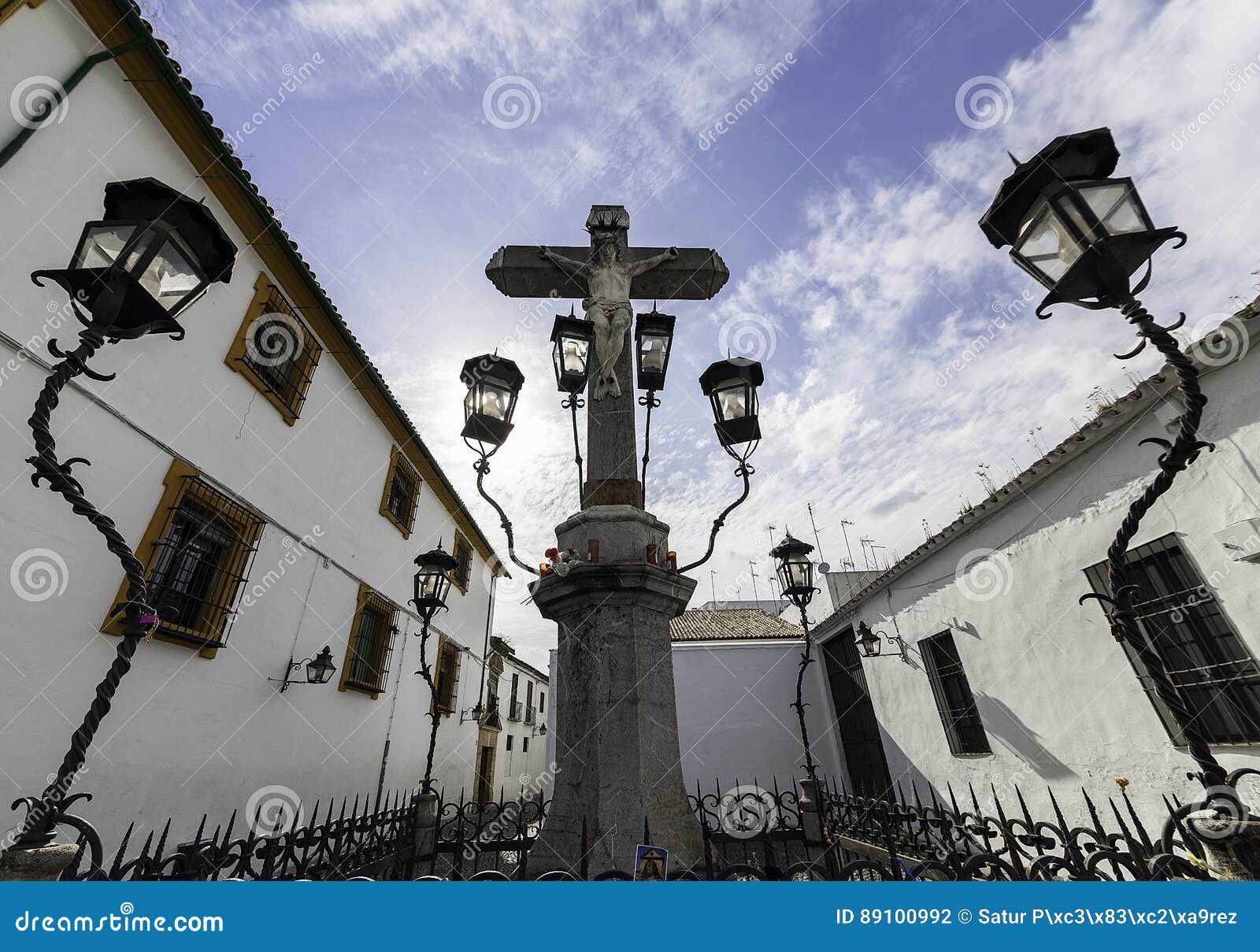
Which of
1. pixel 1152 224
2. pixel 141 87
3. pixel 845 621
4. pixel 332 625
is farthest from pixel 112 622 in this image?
pixel 845 621

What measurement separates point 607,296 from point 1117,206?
11.2 feet

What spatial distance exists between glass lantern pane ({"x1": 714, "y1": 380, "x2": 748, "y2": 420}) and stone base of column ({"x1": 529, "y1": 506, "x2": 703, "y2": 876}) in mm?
1205

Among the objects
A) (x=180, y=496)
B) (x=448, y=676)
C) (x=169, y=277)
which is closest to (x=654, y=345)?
(x=169, y=277)

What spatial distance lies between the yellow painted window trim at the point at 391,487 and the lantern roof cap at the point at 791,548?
8.02 metres

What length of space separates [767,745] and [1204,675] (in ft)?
35.4

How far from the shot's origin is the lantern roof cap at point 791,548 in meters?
6.79

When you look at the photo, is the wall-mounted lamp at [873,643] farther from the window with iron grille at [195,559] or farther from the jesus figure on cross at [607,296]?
the window with iron grille at [195,559]

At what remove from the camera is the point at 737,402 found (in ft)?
13.4

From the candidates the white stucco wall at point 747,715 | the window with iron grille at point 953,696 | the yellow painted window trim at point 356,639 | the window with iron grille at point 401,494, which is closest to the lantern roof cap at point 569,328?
the yellow painted window trim at point 356,639

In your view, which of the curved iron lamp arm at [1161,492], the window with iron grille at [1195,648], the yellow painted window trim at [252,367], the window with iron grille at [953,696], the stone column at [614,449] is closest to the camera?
the curved iron lamp arm at [1161,492]

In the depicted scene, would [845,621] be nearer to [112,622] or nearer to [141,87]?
[112,622]

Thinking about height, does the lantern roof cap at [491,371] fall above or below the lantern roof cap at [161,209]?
above

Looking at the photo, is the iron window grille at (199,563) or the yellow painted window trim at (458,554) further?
the yellow painted window trim at (458,554)

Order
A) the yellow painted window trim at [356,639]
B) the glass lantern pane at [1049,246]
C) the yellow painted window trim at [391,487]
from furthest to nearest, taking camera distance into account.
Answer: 1. the yellow painted window trim at [391,487]
2. the yellow painted window trim at [356,639]
3. the glass lantern pane at [1049,246]
